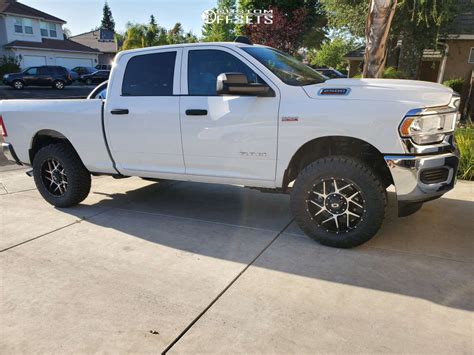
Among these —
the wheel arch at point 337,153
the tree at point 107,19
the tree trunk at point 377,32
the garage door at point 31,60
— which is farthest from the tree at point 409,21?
the tree at point 107,19

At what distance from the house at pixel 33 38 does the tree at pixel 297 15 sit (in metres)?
21.1

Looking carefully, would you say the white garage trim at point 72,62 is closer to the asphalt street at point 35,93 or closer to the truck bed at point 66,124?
the asphalt street at point 35,93

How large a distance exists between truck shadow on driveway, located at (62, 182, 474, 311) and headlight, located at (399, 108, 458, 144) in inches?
44.9

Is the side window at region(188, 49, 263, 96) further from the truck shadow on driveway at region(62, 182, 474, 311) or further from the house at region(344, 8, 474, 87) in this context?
the house at region(344, 8, 474, 87)

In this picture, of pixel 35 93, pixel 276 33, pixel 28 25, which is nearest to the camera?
pixel 276 33

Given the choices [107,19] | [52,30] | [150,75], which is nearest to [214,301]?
[150,75]

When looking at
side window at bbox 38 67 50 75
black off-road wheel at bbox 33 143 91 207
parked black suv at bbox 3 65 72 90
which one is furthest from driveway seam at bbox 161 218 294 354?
side window at bbox 38 67 50 75

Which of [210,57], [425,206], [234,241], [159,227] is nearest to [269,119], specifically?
[210,57]

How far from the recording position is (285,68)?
4426 millimetres

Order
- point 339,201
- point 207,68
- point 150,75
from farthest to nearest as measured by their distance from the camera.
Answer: point 150,75 → point 207,68 → point 339,201

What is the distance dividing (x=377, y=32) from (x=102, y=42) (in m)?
53.2

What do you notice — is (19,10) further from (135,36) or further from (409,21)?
(409,21)

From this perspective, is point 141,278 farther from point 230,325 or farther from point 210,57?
point 210,57

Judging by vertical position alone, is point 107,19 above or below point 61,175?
above
